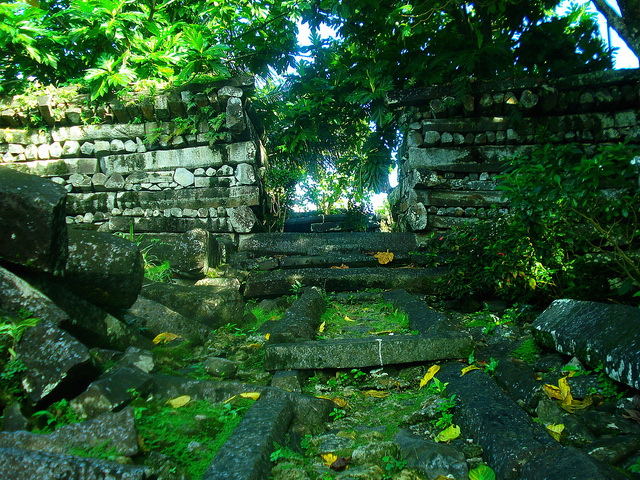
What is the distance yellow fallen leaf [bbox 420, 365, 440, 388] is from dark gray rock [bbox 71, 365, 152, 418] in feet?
5.65

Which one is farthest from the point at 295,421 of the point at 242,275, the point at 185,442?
the point at 242,275

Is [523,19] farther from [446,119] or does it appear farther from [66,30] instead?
[66,30]

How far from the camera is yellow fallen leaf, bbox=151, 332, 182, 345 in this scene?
3.58 meters

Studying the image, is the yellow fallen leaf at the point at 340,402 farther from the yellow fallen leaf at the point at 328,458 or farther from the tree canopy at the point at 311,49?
the tree canopy at the point at 311,49

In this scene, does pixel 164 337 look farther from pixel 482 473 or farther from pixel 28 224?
pixel 482 473

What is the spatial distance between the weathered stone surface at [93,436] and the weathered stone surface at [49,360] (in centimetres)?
35

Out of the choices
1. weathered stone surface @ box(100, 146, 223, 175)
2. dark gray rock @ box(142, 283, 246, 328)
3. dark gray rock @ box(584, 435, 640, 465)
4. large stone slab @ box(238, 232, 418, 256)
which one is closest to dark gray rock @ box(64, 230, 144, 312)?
dark gray rock @ box(142, 283, 246, 328)

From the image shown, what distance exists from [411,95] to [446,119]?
65cm

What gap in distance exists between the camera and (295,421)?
7.72 ft

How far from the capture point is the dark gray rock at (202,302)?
14.2 ft

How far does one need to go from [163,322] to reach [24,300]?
1.49 m

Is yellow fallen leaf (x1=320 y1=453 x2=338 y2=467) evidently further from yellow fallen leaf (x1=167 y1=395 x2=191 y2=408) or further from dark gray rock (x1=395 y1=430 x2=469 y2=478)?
yellow fallen leaf (x1=167 y1=395 x2=191 y2=408)

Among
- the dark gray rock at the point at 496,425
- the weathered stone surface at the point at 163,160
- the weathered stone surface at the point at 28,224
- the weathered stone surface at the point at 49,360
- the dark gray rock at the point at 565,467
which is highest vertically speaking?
the weathered stone surface at the point at 163,160

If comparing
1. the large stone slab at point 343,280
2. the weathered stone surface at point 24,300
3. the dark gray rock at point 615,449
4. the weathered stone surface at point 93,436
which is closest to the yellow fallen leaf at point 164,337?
the weathered stone surface at point 24,300
